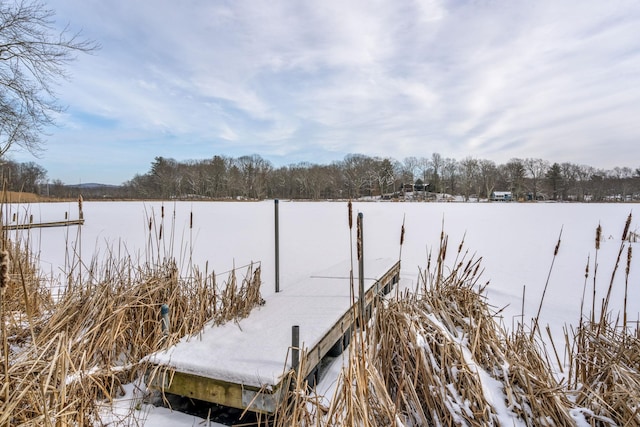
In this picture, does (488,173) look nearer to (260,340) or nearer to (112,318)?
(260,340)

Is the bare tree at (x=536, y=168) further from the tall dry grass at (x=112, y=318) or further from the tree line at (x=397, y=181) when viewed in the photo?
the tall dry grass at (x=112, y=318)

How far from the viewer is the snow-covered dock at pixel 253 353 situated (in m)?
1.81

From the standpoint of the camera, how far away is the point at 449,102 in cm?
1545

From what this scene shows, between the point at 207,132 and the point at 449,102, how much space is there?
16480 mm

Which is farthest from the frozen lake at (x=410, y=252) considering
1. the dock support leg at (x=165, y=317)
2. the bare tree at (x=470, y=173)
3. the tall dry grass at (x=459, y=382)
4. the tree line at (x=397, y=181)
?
the bare tree at (x=470, y=173)

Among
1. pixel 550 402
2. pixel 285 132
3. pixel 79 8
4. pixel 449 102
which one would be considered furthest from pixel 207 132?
pixel 550 402

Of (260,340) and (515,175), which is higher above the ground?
(515,175)

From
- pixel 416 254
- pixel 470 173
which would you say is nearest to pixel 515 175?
pixel 470 173

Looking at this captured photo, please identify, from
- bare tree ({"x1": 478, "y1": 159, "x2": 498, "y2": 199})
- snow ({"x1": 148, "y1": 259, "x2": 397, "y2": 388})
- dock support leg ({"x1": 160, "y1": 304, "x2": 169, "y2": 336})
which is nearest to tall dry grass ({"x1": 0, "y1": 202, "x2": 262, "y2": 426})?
dock support leg ({"x1": 160, "y1": 304, "x2": 169, "y2": 336})

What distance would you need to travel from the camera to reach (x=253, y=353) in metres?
2.09

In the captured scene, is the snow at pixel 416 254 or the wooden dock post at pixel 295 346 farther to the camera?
the snow at pixel 416 254

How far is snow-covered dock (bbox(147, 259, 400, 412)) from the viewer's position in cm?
181

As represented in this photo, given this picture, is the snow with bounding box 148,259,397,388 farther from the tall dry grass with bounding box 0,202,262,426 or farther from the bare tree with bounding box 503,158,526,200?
the bare tree with bounding box 503,158,526,200

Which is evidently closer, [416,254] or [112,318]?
[112,318]
